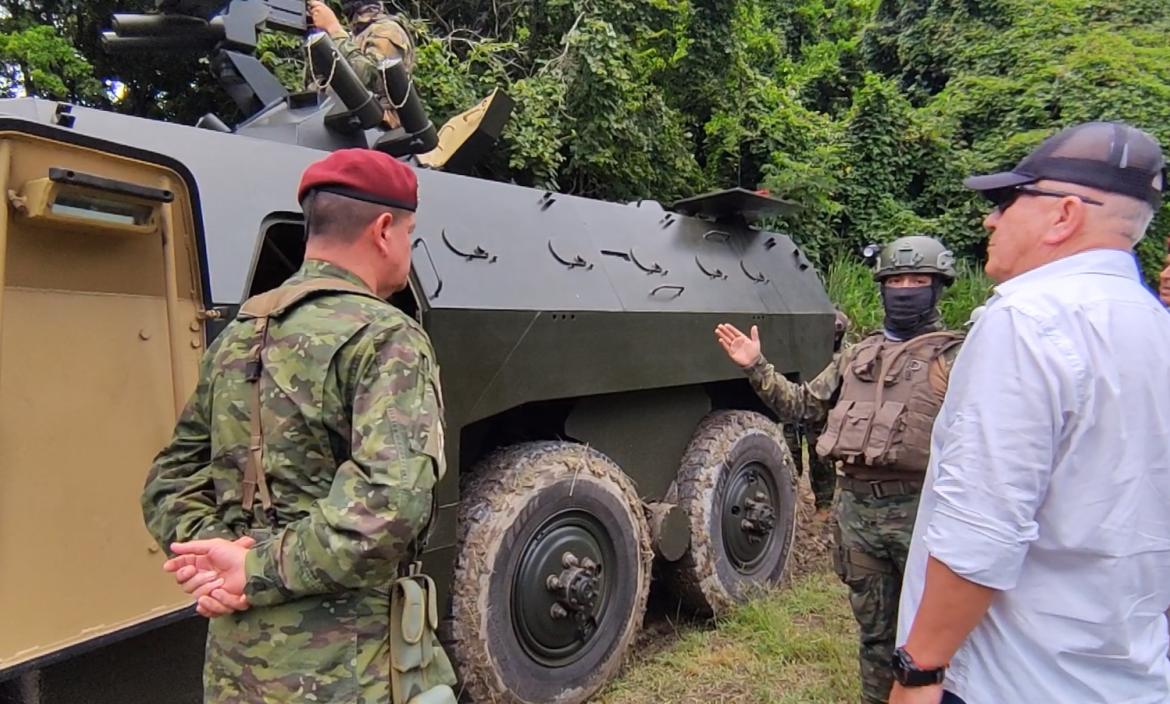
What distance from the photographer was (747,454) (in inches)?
179

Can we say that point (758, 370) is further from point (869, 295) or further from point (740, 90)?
point (740, 90)

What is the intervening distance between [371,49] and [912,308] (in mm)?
2612

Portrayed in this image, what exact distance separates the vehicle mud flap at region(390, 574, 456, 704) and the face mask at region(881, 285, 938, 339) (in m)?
2.21

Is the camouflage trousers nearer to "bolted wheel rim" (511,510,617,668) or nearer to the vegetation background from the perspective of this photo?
"bolted wheel rim" (511,510,617,668)

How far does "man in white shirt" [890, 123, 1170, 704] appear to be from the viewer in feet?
4.69

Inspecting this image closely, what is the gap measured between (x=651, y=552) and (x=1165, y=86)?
11392 mm

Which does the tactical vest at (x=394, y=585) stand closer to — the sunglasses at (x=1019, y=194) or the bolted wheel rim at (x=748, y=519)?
the sunglasses at (x=1019, y=194)

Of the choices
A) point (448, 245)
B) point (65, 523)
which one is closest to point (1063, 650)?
point (65, 523)

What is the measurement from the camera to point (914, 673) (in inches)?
60.0

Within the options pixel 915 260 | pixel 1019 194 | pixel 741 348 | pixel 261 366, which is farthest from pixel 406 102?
pixel 1019 194

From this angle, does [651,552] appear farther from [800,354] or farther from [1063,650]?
[1063,650]

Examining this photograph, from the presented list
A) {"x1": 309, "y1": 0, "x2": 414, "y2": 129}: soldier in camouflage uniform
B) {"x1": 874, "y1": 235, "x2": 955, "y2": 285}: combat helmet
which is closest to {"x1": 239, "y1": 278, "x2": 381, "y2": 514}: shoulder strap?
{"x1": 874, "y1": 235, "x2": 955, "y2": 285}: combat helmet

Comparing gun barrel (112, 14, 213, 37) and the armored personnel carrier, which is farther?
gun barrel (112, 14, 213, 37)

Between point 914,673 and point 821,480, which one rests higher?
point 914,673
